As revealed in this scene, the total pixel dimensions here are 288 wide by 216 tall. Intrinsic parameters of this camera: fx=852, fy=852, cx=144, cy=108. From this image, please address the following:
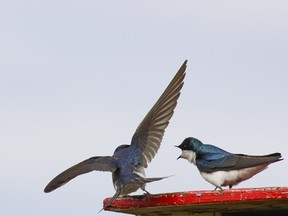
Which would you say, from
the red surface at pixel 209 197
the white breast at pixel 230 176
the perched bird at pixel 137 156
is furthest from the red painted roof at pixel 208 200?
the white breast at pixel 230 176

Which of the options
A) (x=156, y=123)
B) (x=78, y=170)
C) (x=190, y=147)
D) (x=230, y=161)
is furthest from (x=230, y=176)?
(x=156, y=123)

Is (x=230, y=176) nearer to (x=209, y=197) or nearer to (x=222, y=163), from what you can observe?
(x=222, y=163)

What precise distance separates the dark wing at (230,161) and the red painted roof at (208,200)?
0.22 metres

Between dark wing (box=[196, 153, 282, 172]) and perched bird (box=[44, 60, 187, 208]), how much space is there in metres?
0.29

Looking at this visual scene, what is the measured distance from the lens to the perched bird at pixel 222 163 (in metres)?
3.67

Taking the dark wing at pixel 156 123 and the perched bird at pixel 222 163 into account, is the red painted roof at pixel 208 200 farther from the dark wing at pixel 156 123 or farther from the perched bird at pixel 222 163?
the dark wing at pixel 156 123

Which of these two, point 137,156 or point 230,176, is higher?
point 137,156

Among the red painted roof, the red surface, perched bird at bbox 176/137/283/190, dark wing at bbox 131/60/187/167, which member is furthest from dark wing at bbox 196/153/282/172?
dark wing at bbox 131/60/187/167

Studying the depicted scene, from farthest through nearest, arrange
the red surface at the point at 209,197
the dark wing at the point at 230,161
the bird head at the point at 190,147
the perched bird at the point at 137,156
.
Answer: the bird head at the point at 190,147 → the perched bird at the point at 137,156 → the dark wing at the point at 230,161 → the red surface at the point at 209,197

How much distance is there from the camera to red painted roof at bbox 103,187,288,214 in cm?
312

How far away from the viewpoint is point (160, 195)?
349 cm

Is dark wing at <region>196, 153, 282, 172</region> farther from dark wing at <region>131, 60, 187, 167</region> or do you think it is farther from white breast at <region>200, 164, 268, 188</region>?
dark wing at <region>131, 60, 187, 167</region>

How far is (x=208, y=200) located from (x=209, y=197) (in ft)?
0.04

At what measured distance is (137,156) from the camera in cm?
431
